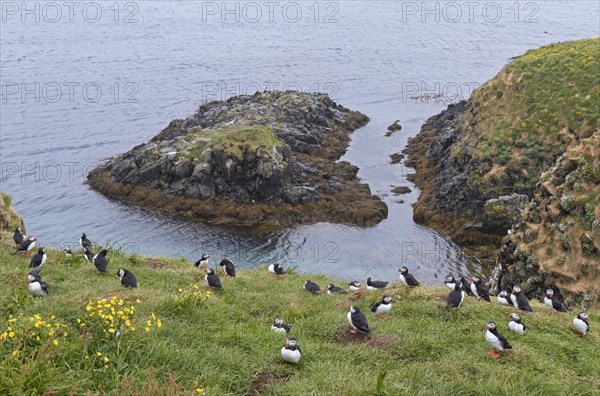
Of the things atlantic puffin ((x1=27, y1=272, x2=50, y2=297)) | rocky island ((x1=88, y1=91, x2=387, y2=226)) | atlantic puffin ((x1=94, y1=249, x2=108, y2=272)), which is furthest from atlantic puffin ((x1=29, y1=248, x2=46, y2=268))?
rocky island ((x1=88, y1=91, x2=387, y2=226))

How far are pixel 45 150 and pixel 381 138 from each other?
1671 inches

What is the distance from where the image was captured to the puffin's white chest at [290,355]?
1520cm

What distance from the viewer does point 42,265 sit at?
24.4 m

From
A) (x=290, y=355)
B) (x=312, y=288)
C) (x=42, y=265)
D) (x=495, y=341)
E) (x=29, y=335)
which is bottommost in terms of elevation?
(x=312, y=288)

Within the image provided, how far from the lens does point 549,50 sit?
208ft

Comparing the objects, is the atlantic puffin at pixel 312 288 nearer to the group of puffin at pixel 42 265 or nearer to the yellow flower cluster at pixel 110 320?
the group of puffin at pixel 42 265

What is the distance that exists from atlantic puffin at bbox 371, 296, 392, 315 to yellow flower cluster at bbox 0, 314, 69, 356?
10.4 metres

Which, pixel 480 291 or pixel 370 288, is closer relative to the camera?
pixel 480 291

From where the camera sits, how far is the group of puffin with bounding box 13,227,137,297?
19.6 metres

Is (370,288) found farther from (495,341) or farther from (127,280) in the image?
(127,280)

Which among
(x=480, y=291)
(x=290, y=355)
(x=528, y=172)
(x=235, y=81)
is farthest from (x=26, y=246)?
(x=235, y=81)

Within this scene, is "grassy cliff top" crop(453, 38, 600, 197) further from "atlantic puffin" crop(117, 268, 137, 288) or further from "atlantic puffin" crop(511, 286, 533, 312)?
"atlantic puffin" crop(117, 268, 137, 288)

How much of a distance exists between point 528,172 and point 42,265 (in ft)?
136

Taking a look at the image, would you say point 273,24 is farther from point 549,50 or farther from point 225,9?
point 549,50
